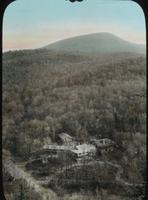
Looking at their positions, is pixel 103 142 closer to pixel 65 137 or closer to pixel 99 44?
pixel 65 137

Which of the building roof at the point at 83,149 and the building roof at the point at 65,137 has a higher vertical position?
the building roof at the point at 65,137

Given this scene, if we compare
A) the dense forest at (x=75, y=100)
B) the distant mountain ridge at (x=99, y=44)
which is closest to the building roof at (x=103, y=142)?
the dense forest at (x=75, y=100)

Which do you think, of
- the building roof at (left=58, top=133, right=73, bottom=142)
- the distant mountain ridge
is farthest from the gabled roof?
the distant mountain ridge

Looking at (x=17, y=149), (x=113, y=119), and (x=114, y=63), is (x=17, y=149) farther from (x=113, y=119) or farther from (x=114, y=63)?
(x=114, y=63)

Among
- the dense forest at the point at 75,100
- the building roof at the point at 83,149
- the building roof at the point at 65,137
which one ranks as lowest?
the building roof at the point at 83,149

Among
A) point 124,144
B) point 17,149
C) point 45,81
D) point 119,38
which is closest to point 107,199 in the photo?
point 124,144

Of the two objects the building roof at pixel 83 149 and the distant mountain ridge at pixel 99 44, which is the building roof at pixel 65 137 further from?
the distant mountain ridge at pixel 99 44
